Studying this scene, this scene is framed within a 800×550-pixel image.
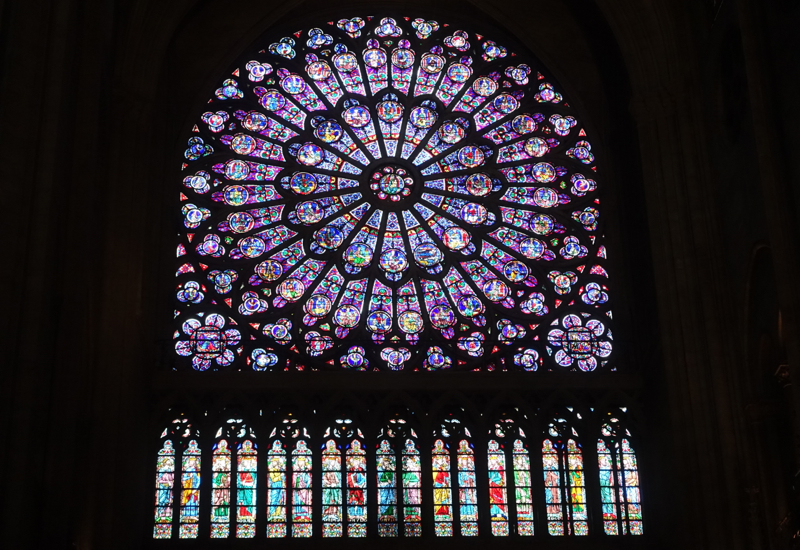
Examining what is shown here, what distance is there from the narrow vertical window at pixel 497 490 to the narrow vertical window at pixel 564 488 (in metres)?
0.46

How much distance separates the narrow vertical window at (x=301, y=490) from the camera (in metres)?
14.3

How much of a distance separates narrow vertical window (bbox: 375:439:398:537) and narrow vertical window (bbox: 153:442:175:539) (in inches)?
88.2

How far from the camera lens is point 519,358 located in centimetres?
1538

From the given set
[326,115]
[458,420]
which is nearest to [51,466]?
[458,420]

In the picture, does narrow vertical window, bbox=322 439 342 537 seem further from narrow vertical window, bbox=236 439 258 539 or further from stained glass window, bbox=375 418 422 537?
narrow vertical window, bbox=236 439 258 539

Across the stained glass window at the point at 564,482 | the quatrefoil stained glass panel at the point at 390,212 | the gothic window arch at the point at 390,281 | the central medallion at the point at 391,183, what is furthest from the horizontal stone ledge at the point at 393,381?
the central medallion at the point at 391,183

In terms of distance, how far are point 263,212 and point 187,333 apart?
1949mm

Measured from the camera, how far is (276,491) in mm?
14453

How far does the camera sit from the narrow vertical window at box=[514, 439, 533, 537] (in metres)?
14.4

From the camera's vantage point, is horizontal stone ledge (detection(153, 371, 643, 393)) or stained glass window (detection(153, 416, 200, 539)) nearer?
→ stained glass window (detection(153, 416, 200, 539))

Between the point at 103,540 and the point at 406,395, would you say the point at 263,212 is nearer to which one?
the point at 406,395

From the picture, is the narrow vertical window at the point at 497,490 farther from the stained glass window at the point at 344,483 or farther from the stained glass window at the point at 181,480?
the stained glass window at the point at 181,480

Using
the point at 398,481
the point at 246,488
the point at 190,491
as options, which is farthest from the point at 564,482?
the point at 190,491

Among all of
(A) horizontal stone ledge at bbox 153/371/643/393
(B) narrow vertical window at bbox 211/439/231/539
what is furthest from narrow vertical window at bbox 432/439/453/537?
(B) narrow vertical window at bbox 211/439/231/539
